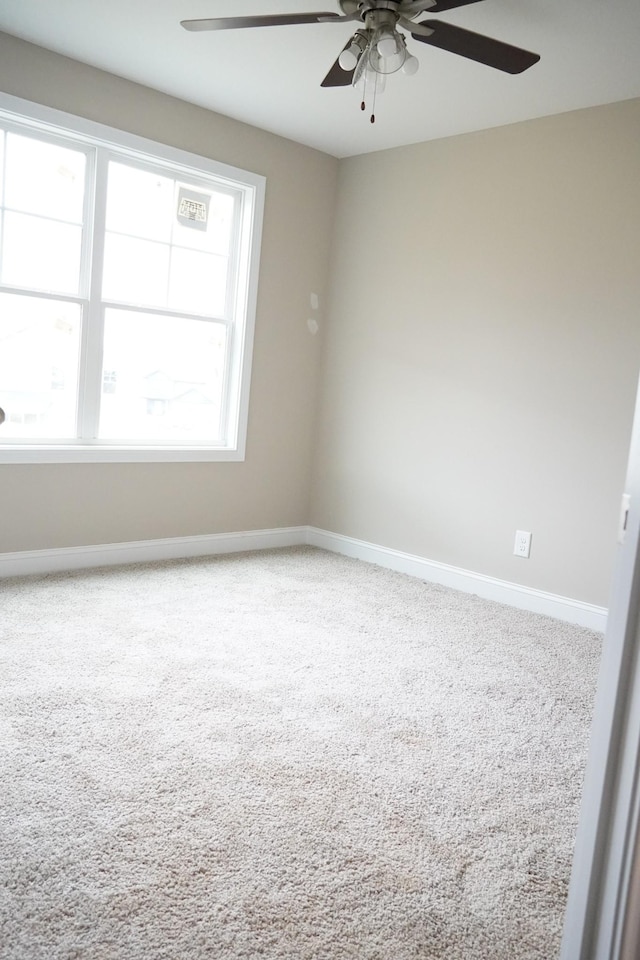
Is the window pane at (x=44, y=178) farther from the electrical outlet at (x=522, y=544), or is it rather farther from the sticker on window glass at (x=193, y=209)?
the electrical outlet at (x=522, y=544)

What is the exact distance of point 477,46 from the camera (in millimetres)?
2373

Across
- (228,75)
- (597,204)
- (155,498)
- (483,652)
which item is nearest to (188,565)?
(155,498)

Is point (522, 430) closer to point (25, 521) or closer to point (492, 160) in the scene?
point (492, 160)

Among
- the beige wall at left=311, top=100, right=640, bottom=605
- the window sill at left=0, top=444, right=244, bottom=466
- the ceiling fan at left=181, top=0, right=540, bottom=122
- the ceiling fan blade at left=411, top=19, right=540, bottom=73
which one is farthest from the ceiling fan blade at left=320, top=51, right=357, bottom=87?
the window sill at left=0, top=444, right=244, bottom=466

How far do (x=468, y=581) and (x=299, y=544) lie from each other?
131 centimetres

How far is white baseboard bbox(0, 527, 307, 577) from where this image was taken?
3738mm

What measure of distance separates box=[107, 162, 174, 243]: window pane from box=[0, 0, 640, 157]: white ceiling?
1.47 feet

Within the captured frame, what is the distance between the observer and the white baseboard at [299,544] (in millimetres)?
3709

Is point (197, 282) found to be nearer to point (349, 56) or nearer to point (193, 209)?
point (193, 209)

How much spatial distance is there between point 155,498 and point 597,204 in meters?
2.76

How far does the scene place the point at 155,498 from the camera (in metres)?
4.22

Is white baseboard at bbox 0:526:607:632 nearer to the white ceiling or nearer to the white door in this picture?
the white ceiling

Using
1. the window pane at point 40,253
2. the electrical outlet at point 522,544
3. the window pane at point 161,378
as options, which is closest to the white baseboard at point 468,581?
the electrical outlet at point 522,544

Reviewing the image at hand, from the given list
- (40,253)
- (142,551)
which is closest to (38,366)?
(40,253)
